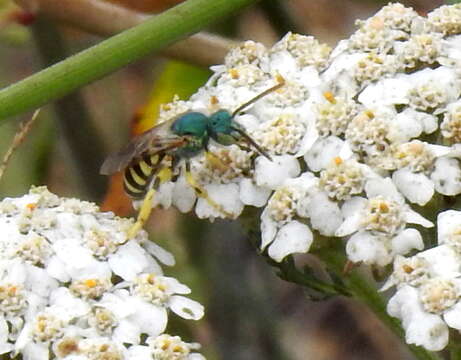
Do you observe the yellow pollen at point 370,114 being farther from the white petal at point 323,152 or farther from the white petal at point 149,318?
the white petal at point 149,318

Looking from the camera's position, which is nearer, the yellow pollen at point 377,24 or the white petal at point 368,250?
the white petal at point 368,250

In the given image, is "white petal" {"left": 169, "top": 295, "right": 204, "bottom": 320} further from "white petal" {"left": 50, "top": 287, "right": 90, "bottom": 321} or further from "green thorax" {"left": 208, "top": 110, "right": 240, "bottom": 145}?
"green thorax" {"left": 208, "top": 110, "right": 240, "bottom": 145}

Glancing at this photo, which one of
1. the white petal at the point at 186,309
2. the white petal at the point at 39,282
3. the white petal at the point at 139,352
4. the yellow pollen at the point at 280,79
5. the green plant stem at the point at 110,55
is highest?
the green plant stem at the point at 110,55

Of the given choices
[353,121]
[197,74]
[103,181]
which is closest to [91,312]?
[353,121]

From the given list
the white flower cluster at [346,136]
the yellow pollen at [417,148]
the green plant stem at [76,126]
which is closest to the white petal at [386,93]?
the white flower cluster at [346,136]

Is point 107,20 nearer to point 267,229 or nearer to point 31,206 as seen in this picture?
→ point 31,206

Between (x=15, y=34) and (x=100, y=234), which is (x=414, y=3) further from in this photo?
(x=100, y=234)
